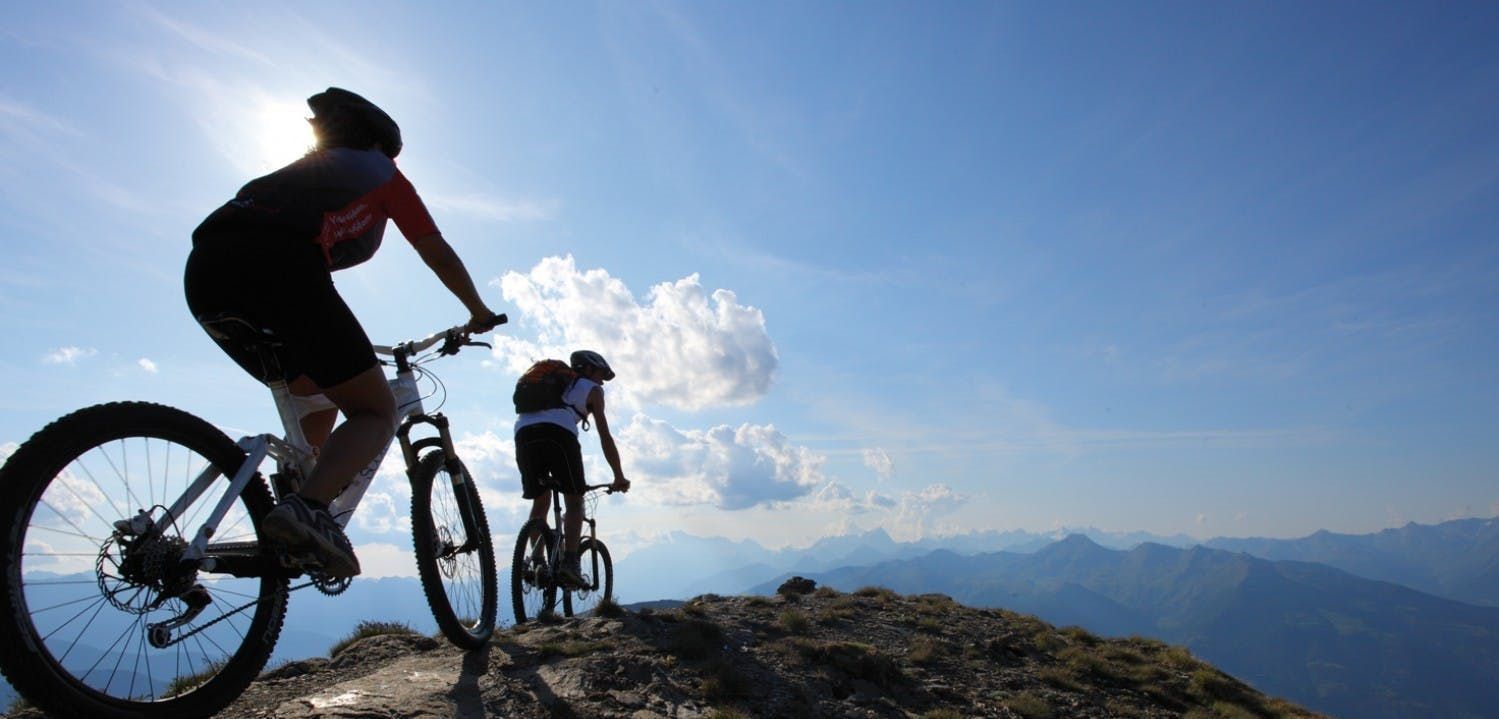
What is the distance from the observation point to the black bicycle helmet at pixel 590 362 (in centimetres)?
870

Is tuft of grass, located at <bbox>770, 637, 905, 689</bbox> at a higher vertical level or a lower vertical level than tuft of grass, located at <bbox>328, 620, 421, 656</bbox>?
lower

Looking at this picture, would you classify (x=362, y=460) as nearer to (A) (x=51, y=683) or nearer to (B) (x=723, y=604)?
(A) (x=51, y=683)

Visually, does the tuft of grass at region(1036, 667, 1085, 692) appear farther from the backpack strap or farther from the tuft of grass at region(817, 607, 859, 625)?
the backpack strap

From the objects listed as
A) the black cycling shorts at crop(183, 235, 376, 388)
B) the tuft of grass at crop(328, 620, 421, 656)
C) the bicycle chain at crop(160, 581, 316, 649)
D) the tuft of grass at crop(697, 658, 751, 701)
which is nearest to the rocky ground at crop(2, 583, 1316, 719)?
the tuft of grass at crop(697, 658, 751, 701)

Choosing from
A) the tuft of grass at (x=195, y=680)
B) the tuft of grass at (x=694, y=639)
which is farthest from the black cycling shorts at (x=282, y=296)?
the tuft of grass at (x=694, y=639)

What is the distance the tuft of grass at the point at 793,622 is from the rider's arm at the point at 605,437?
257cm

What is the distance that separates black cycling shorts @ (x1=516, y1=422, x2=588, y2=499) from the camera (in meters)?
8.15

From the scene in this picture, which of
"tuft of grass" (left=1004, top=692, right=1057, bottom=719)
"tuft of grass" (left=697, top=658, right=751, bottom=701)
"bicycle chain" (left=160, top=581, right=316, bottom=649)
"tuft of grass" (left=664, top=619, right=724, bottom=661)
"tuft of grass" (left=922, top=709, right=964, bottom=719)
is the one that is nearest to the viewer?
"bicycle chain" (left=160, top=581, right=316, bottom=649)

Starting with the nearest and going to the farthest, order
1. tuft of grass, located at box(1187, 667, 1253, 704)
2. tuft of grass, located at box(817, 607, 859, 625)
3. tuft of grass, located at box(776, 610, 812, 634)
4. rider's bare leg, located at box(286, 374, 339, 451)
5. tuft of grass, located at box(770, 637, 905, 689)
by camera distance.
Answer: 1. rider's bare leg, located at box(286, 374, 339, 451)
2. tuft of grass, located at box(770, 637, 905, 689)
3. tuft of grass, located at box(776, 610, 812, 634)
4. tuft of grass, located at box(1187, 667, 1253, 704)
5. tuft of grass, located at box(817, 607, 859, 625)

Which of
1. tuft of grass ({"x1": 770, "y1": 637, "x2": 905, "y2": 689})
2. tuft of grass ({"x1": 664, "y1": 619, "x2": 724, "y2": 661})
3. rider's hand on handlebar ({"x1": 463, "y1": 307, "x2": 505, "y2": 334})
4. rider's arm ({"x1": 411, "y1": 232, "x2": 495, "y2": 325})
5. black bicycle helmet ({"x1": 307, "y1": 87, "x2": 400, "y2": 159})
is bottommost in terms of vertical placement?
tuft of grass ({"x1": 770, "y1": 637, "x2": 905, "y2": 689})

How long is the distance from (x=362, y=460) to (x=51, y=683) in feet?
4.59

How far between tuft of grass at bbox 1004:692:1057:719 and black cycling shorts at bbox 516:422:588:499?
5132 millimetres

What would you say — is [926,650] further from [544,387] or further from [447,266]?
[447,266]

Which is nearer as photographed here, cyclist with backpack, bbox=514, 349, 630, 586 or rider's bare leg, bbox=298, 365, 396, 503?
rider's bare leg, bbox=298, 365, 396, 503
